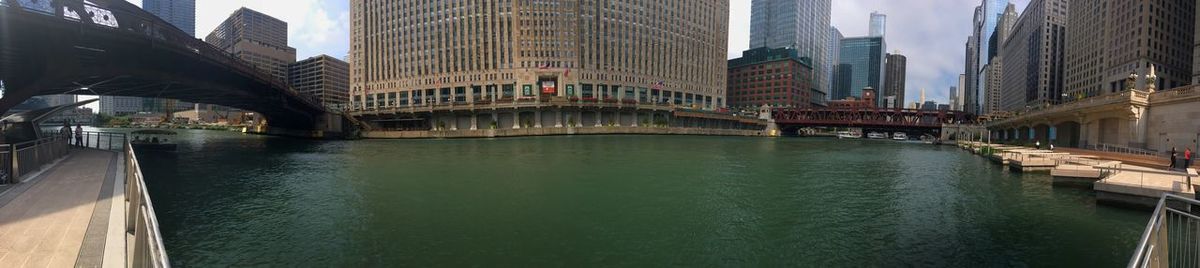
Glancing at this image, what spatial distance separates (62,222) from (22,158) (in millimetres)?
10967

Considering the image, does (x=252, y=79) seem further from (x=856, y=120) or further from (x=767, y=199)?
(x=856, y=120)

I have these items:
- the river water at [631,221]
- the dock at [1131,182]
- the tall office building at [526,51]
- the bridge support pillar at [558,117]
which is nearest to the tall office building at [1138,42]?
the tall office building at [526,51]

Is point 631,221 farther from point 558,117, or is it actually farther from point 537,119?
point 558,117

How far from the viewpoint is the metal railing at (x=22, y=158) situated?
52.4 feet

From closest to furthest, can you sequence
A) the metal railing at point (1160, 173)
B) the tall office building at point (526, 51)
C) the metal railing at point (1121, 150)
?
the metal railing at point (1160, 173) < the metal railing at point (1121, 150) < the tall office building at point (526, 51)

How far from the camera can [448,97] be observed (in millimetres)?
137375

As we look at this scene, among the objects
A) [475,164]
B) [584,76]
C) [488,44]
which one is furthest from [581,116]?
[475,164]

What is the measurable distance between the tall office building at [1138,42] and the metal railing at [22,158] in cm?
16803

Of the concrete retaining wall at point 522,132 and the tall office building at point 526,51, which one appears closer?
the concrete retaining wall at point 522,132

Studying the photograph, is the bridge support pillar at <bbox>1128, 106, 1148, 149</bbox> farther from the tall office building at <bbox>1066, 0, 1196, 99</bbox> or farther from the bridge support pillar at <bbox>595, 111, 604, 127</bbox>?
the tall office building at <bbox>1066, 0, 1196, 99</bbox>

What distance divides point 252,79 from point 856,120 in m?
153

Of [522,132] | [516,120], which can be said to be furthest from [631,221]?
[516,120]

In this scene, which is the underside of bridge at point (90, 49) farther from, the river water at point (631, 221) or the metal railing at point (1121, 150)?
the metal railing at point (1121, 150)

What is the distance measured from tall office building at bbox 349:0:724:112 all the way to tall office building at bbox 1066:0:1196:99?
101m
